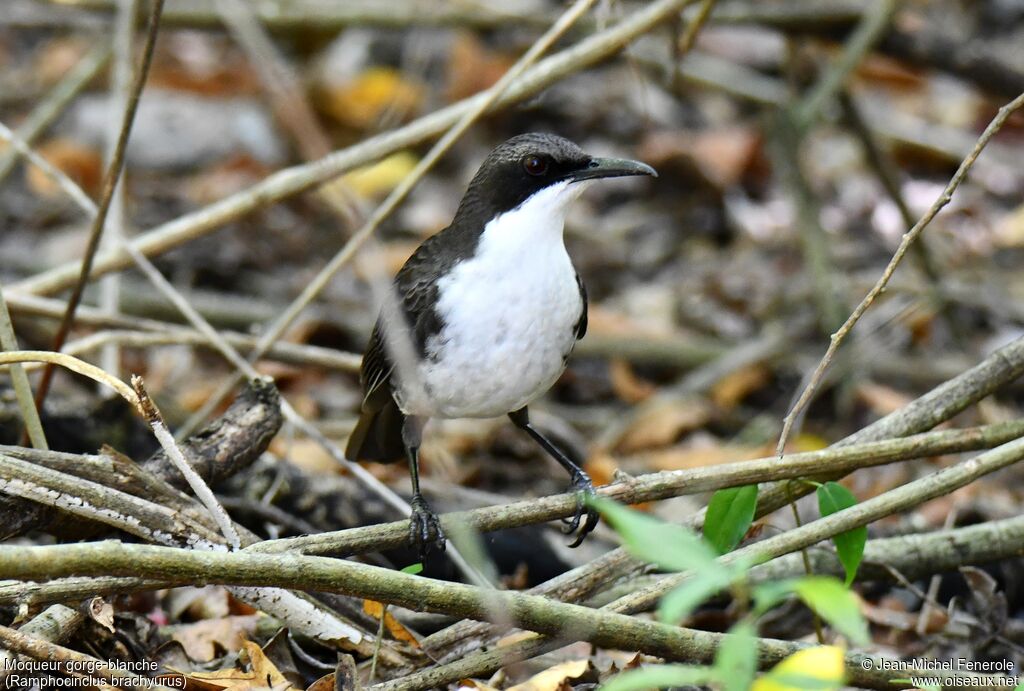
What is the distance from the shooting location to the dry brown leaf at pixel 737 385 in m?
7.31

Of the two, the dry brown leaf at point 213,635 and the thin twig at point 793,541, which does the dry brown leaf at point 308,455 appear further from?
the thin twig at point 793,541

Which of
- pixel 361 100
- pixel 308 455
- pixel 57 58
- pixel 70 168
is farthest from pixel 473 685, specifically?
pixel 57 58

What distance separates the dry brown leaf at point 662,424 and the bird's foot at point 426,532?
107 inches

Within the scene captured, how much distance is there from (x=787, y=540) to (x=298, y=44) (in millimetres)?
8701

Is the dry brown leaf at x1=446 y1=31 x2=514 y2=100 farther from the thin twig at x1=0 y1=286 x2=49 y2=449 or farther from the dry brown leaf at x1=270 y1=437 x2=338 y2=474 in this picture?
the thin twig at x1=0 y1=286 x2=49 y2=449

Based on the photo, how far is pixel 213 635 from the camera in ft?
13.2

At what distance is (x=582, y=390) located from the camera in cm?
745

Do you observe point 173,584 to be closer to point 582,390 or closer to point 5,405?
point 5,405

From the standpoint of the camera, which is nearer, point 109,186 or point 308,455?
point 109,186

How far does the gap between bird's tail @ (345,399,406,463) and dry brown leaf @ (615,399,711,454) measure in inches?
85.0

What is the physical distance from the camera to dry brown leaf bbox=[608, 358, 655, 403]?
7.32 meters

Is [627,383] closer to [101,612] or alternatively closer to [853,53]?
[853,53]

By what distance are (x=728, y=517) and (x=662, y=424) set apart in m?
3.34

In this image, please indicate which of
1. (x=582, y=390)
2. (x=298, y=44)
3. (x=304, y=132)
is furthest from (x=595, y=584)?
(x=298, y=44)
